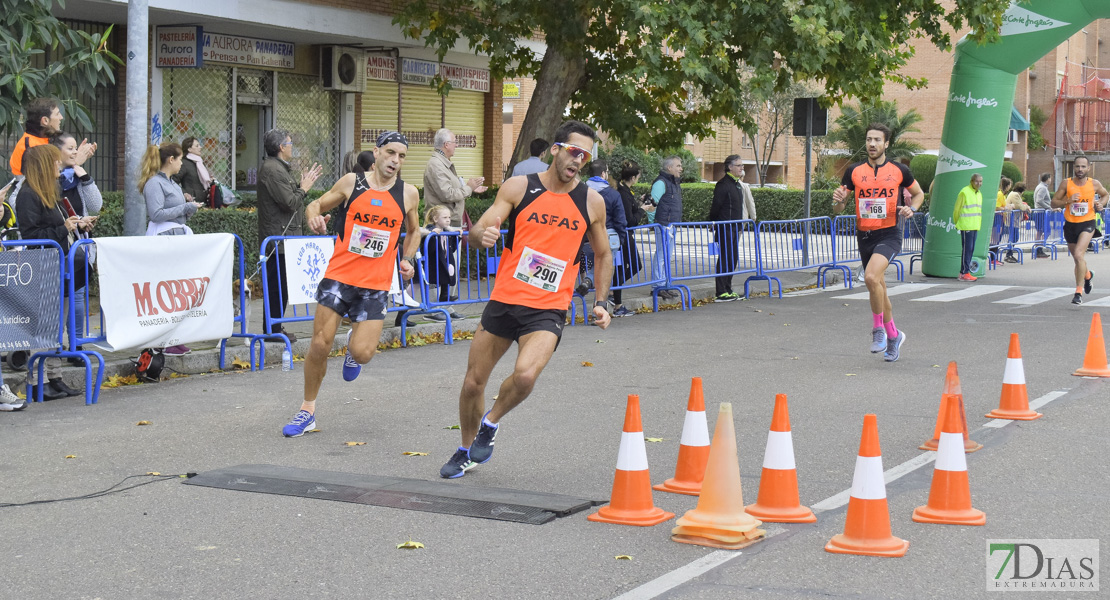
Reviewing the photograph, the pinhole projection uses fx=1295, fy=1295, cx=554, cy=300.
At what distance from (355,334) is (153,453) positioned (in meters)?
1.49

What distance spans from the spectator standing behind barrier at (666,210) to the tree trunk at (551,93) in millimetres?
1931

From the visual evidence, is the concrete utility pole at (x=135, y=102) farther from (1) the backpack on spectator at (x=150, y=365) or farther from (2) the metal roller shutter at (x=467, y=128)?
(2) the metal roller shutter at (x=467, y=128)

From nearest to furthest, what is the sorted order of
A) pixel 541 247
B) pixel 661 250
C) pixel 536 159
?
pixel 541 247
pixel 536 159
pixel 661 250

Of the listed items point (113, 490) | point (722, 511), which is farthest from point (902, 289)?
point (113, 490)

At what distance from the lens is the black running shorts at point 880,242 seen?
38.9 ft

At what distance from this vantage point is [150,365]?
409 inches

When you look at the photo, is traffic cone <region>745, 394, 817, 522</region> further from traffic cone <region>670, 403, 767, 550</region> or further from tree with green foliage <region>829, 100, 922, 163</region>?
tree with green foliage <region>829, 100, 922, 163</region>

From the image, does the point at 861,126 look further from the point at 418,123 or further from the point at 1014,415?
the point at 1014,415

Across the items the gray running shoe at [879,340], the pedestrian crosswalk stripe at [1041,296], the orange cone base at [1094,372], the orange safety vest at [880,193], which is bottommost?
the orange cone base at [1094,372]

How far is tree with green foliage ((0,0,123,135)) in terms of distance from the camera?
1077 centimetres

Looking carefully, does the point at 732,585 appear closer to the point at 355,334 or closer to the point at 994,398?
the point at 355,334

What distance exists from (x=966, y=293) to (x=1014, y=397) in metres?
10.6

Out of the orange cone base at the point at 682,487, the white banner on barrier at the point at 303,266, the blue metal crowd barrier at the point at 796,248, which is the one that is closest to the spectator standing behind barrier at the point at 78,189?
the white banner on barrier at the point at 303,266

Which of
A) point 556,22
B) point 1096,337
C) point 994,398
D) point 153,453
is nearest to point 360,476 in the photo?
point 153,453
